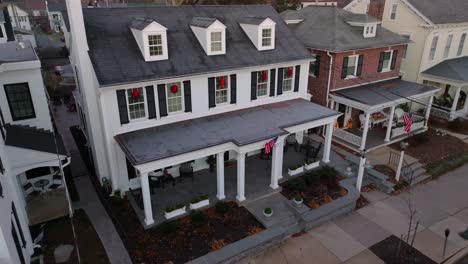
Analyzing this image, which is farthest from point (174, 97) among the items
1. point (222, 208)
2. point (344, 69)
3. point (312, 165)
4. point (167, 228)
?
point (344, 69)

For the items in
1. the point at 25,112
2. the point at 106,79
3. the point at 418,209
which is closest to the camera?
the point at 106,79

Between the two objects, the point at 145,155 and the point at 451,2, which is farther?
the point at 451,2

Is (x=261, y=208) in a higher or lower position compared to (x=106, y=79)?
lower

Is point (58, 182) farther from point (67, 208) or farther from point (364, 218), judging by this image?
point (364, 218)

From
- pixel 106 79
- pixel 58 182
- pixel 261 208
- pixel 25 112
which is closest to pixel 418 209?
pixel 261 208

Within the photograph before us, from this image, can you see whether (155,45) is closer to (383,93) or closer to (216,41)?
(216,41)

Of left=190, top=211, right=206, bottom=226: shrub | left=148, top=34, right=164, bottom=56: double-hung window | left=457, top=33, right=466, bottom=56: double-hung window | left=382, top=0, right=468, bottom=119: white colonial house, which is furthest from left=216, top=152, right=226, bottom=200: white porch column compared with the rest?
left=457, top=33, right=466, bottom=56: double-hung window

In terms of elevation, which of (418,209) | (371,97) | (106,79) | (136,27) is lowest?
(418,209)
